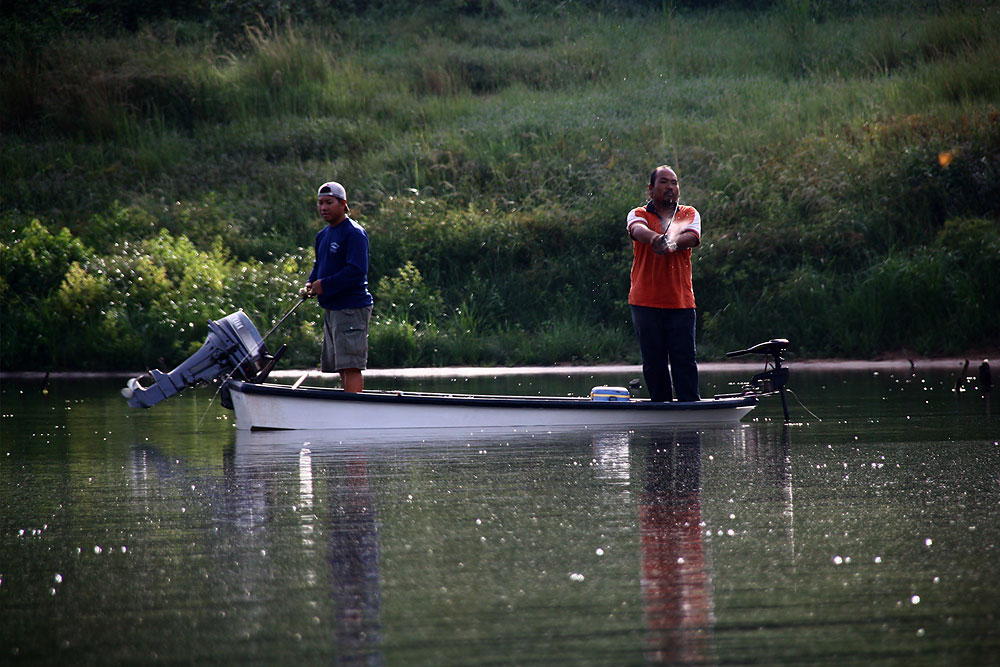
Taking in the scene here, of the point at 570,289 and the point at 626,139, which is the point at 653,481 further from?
the point at 626,139

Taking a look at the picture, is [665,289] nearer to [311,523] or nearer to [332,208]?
[332,208]

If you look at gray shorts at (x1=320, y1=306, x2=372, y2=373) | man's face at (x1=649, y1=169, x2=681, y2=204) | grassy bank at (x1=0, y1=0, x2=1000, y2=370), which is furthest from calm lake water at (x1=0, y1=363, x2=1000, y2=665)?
grassy bank at (x1=0, y1=0, x2=1000, y2=370)

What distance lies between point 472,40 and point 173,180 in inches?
453

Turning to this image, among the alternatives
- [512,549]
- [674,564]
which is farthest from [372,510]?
[674,564]

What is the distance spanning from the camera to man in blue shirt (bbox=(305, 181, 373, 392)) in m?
10.6

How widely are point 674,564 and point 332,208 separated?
243 inches

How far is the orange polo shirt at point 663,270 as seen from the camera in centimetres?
1055

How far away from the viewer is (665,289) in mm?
10586

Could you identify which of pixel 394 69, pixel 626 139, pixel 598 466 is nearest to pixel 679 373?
pixel 598 466

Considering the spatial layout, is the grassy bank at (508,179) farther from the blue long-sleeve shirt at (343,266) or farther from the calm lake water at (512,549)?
the calm lake water at (512,549)

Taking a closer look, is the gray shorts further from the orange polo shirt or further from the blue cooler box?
the orange polo shirt

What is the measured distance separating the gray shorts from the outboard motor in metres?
0.64

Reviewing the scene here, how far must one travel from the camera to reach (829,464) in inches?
321

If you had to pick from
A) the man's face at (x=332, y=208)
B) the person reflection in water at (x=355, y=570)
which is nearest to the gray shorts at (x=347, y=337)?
the man's face at (x=332, y=208)
